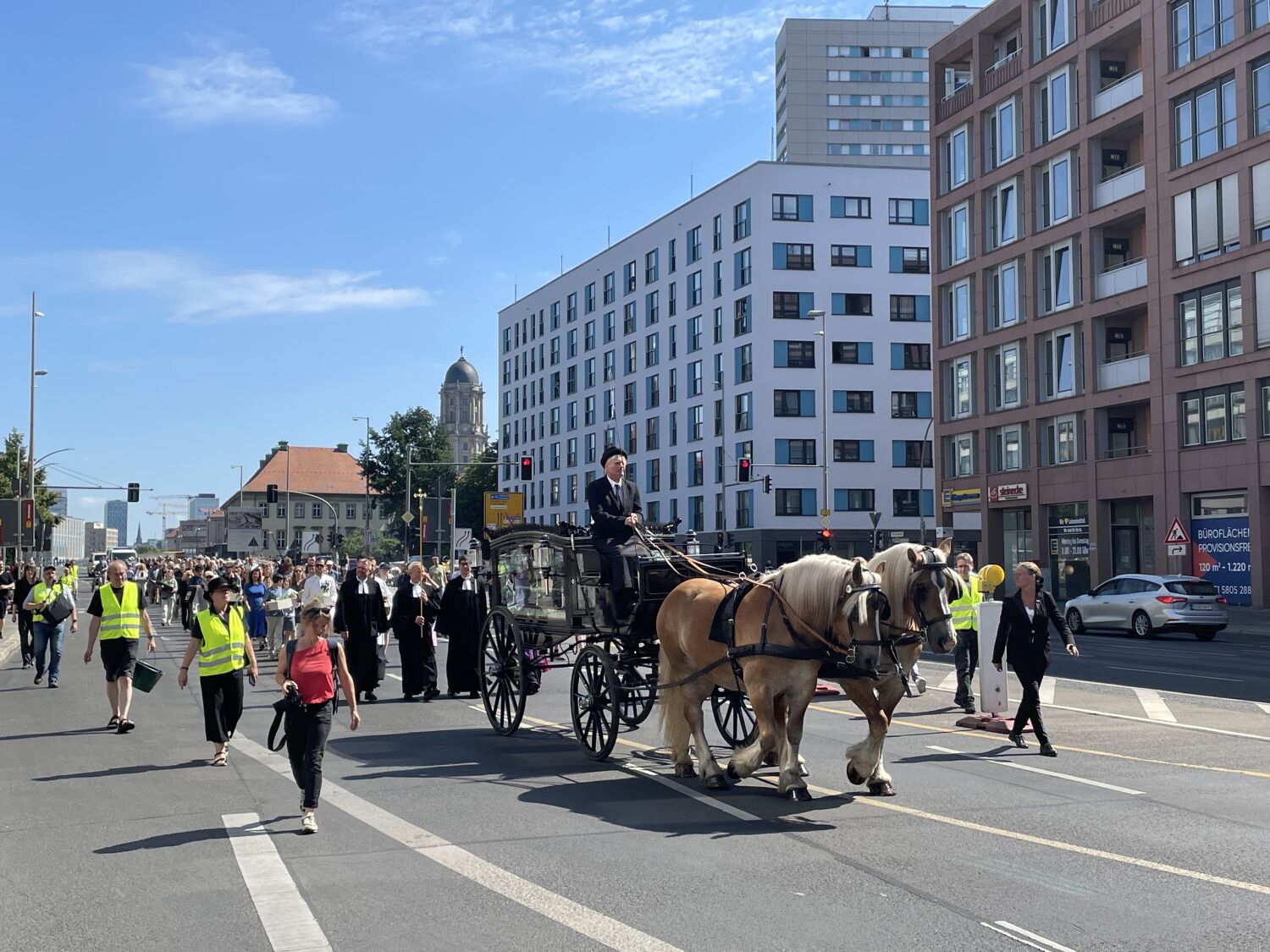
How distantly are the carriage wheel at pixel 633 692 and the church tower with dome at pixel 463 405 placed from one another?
16576cm

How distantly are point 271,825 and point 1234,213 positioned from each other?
1422 inches

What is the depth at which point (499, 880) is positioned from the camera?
696cm

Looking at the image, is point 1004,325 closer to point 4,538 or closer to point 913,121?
point 4,538

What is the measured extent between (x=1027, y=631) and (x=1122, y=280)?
33.0 m

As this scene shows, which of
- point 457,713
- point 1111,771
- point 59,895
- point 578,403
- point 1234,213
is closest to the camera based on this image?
point 59,895

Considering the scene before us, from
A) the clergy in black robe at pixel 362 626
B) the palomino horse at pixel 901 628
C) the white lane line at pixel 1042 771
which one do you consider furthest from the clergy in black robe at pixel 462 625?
the palomino horse at pixel 901 628

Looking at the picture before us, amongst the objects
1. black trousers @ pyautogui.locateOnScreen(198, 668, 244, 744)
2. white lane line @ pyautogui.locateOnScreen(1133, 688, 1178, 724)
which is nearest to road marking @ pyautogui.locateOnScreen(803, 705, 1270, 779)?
white lane line @ pyautogui.locateOnScreen(1133, 688, 1178, 724)

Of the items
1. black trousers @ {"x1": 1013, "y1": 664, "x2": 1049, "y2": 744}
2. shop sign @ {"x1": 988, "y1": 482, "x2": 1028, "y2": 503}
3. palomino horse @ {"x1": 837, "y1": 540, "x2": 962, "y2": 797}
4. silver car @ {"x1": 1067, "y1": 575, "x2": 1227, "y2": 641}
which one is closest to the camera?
palomino horse @ {"x1": 837, "y1": 540, "x2": 962, "y2": 797}

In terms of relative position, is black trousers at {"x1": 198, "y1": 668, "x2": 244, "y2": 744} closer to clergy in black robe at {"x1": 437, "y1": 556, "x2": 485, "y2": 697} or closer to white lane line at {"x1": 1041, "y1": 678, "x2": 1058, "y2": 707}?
clergy in black robe at {"x1": 437, "y1": 556, "x2": 485, "y2": 697}

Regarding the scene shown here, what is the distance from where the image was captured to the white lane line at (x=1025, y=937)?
5.62 m

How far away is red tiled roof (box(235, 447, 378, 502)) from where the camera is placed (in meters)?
146

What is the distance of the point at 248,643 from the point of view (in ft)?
38.9

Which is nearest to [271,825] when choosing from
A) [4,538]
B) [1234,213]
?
[4,538]

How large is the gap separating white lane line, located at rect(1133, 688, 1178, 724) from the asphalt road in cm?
187
